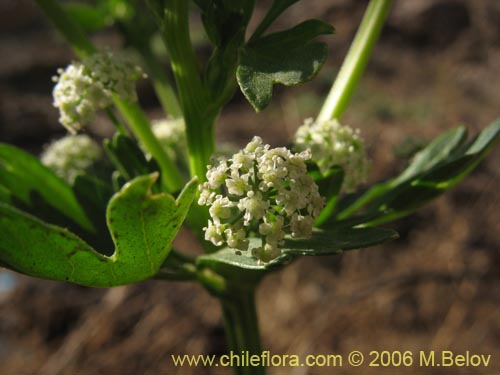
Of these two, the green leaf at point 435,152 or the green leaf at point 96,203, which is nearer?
the green leaf at point 96,203

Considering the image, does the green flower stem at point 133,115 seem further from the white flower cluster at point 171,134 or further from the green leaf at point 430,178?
the green leaf at point 430,178

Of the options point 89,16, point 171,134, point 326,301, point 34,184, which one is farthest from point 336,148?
point 326,301

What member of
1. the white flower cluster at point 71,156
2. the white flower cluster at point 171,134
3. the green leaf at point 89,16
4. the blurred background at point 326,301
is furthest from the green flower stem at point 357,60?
the green leaf at point 89,16

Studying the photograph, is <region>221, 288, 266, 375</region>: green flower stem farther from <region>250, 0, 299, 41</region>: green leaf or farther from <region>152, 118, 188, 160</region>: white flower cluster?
<region>250, 0, 299, 41</region>: green leaf

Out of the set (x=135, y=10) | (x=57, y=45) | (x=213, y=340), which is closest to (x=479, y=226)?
(x=213, y=340)

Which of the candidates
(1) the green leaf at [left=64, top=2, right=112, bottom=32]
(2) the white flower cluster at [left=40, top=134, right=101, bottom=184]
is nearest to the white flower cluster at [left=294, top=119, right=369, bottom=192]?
(2) the white flower cluster at [left=40, top=134, right=101, bottom=184]

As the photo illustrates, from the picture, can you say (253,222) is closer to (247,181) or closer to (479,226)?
(247,181)

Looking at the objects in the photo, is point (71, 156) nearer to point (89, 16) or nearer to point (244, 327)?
point (89, 16)
